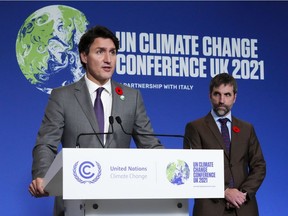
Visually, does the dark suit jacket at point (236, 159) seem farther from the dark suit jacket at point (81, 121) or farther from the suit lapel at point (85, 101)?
the suit lapel at point (85, 101)

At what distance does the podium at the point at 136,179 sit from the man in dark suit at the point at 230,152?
1210 millimetres

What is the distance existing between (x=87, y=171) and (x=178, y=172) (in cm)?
29

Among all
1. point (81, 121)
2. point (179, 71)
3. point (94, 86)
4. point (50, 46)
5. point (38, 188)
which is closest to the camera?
point (38, 188)

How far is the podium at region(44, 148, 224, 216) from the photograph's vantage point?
6.21ft

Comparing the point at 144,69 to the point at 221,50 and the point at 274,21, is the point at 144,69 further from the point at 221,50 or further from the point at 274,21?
the point at 274,21

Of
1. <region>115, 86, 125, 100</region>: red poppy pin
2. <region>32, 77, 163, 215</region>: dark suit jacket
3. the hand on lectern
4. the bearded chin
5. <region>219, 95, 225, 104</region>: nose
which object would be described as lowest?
the hand on lectern

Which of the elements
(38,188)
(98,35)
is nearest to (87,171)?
(38,188)

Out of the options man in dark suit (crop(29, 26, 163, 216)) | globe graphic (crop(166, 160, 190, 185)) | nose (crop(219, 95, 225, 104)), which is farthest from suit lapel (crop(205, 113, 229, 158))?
globe graphic (crop(166, 160, 190, 185))

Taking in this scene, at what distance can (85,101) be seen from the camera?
2625 mm

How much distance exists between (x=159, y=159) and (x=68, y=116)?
0.73m

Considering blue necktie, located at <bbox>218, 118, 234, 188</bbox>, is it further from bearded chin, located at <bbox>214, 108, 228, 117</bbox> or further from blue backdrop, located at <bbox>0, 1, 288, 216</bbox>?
blue backdrop, located at <bbox>0, 1, 288, 216</bbox>

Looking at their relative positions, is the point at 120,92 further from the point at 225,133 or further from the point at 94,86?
the point at 225,133

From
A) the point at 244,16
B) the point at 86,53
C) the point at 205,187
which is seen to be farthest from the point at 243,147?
the point at 244,16

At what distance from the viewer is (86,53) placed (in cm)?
277
